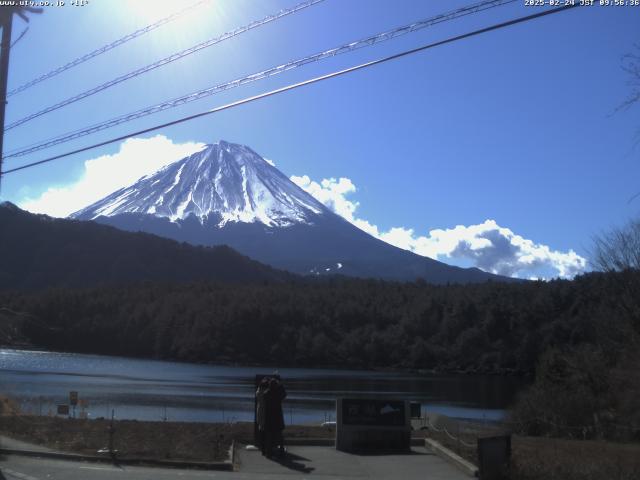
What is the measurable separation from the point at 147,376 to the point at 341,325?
191 ft

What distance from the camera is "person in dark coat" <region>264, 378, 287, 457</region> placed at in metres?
15.5

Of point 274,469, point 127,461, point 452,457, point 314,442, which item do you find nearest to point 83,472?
point 127,461

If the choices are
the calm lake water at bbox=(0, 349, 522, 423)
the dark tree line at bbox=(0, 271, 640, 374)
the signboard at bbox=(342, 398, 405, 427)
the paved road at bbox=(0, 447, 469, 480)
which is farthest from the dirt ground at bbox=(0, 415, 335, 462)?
the dark tree line at bbox=(0, 271, 640, 374)

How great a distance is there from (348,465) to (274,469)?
4.89 ft

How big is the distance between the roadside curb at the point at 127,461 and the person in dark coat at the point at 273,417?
120 cm

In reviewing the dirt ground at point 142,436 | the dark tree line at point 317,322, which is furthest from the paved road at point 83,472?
the dark tree line at point 317,322

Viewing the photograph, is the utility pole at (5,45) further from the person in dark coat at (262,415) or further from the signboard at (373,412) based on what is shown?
the signboard at (373,412)

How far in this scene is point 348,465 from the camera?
15.0m

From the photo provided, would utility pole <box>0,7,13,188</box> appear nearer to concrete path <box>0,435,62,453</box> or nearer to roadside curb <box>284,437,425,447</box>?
concrete path <box>0,435,62,453</box>

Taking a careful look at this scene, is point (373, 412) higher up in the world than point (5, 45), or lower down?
lower down

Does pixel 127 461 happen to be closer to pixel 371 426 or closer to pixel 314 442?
pixel 314 442

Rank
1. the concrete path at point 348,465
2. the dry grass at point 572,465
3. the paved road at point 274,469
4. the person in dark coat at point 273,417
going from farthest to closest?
the person in dark coat at point 273,417 → the concrete path at point 348,465 → the paved road at point 274,469 → the dry grass at point 572,465

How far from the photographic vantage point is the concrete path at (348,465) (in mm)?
13922

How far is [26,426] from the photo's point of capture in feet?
64.5
